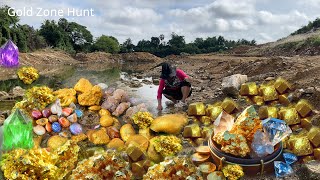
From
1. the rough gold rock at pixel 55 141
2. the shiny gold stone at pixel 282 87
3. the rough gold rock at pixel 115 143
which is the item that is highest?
the shiny gold stone at pixel 282 87

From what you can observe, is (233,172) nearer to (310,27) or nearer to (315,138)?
(315,138)

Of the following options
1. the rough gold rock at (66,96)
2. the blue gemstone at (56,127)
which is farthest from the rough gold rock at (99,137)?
the rough gold rock at (66,96)

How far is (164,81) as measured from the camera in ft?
18.5

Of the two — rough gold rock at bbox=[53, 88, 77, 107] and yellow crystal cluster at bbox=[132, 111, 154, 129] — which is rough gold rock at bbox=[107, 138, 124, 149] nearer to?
yellow crystal cluster at bbox=[132, 111, 154, 129]

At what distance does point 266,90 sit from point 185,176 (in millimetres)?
2318

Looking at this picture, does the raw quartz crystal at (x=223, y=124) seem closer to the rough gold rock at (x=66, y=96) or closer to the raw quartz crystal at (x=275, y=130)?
the raw quartz crystal at (x=275, y=130)

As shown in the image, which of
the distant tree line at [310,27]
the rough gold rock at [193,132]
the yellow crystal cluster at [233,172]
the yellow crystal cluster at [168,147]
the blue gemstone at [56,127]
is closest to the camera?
the yellow crystal cluster at [233,172]

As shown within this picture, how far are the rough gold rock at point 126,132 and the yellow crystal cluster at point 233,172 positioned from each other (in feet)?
3.70

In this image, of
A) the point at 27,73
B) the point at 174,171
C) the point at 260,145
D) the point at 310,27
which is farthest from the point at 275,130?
the point at 310,27

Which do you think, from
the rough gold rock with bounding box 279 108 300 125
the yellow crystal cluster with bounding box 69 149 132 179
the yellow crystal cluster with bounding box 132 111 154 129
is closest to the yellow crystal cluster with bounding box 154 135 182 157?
the yellow crystal cluster with bounding box 69 149 132 179

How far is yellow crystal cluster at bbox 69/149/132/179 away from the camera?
196cm

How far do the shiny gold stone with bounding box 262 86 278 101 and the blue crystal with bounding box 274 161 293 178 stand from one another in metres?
1.32

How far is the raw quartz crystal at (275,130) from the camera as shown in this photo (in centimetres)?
271

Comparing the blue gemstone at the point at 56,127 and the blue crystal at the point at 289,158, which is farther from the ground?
the blue crystal at the point at 289,158
